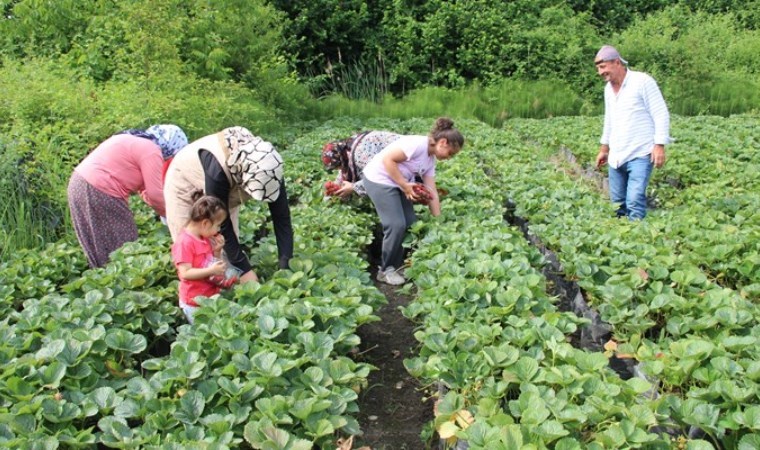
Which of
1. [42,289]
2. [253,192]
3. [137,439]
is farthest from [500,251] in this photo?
[42,289]

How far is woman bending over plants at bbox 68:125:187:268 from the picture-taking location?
12.8 feet

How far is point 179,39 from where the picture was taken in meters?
7.85

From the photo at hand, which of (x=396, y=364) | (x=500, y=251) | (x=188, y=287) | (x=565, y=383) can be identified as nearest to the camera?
(x=565, y=383)

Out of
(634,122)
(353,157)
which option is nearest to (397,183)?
(353,157)

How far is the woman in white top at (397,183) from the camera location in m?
4.71

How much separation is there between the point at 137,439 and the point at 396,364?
5.94 feet

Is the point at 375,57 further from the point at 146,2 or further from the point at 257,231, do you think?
the point at 257,231

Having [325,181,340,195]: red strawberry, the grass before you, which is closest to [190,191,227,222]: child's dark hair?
[325,181,340,195]: red strawberry

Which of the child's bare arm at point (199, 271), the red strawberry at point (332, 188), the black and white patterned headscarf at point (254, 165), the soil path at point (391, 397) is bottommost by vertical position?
the soil path at point (391, 397)

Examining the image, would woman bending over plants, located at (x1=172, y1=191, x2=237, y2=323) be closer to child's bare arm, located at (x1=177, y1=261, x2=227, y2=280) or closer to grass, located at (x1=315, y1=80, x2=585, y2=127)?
child's bare arm, located at (x1=177, y1=261, x2=227, y2=280)

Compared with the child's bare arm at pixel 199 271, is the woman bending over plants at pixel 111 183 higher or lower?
higher

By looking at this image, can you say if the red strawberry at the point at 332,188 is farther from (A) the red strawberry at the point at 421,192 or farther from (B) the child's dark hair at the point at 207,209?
(B) the child's dark hair at the point at 207,209

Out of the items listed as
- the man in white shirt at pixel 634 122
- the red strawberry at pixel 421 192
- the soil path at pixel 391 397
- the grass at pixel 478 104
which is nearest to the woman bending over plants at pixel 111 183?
the soil path at pixel 391 397

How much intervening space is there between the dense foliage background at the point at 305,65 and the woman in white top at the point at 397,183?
255 cm
